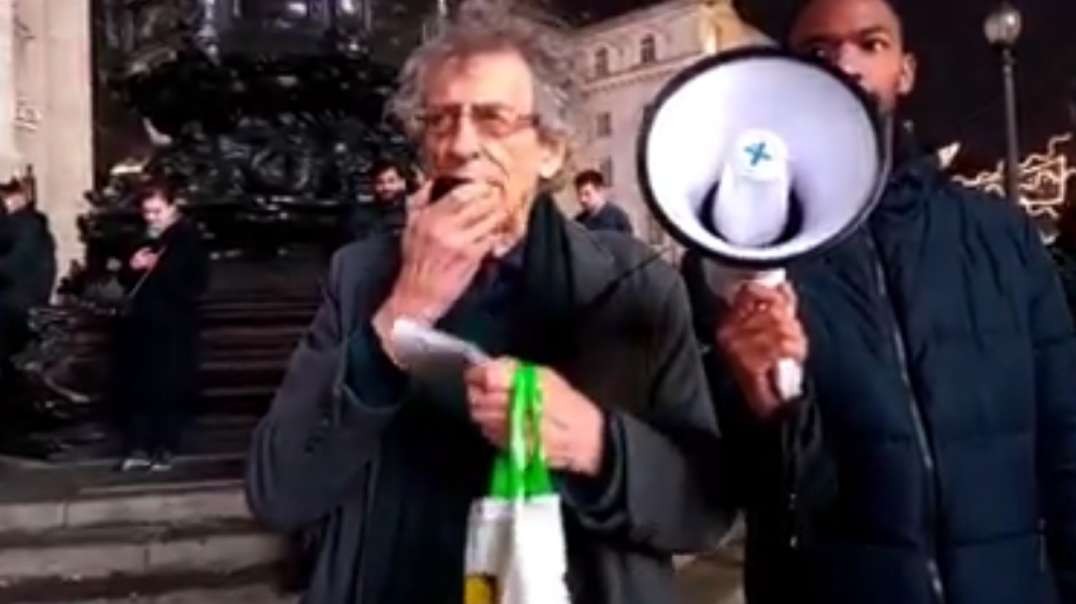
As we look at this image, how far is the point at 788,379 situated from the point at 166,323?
218 inches

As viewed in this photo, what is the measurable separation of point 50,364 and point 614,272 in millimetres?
6488

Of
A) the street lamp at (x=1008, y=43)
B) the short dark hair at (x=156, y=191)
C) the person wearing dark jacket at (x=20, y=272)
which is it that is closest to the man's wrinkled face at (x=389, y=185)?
the short dark hair at (x=156, y=191)

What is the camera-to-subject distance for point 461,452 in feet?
7.63

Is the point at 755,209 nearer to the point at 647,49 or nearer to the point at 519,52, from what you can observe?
the point at 519,52

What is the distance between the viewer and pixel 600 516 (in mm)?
2248

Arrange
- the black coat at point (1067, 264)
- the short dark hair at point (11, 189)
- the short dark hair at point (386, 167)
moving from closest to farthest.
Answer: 1. the black coat at point (1067, 264)
2. the short dark hair at point (386, 167)
3. the short dark hair at point (11, 189)

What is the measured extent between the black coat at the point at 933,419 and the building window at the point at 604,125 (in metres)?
0.36

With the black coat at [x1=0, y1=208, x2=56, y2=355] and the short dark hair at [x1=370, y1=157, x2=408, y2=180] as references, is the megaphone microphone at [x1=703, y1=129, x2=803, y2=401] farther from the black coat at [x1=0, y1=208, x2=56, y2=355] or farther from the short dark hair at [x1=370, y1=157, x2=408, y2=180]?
the black coat at [x1=0, y1=208, x2=56, y2=355]

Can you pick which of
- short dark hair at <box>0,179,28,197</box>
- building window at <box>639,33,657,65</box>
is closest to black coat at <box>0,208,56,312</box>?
short dark hair at <box>0,179,28,197</box>

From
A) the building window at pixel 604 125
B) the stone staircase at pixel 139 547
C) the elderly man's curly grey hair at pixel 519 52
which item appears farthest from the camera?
the stone staircase at pixel 139 547

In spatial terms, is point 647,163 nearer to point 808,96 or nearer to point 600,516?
point 808,96

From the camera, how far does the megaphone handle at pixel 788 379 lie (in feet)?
7.45

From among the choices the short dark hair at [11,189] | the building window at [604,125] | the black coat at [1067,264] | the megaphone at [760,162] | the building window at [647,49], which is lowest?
the black coat at [1067,264]

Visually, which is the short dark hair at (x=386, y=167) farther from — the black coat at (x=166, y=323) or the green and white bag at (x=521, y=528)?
the green and white bag at (x=521, y=528)
